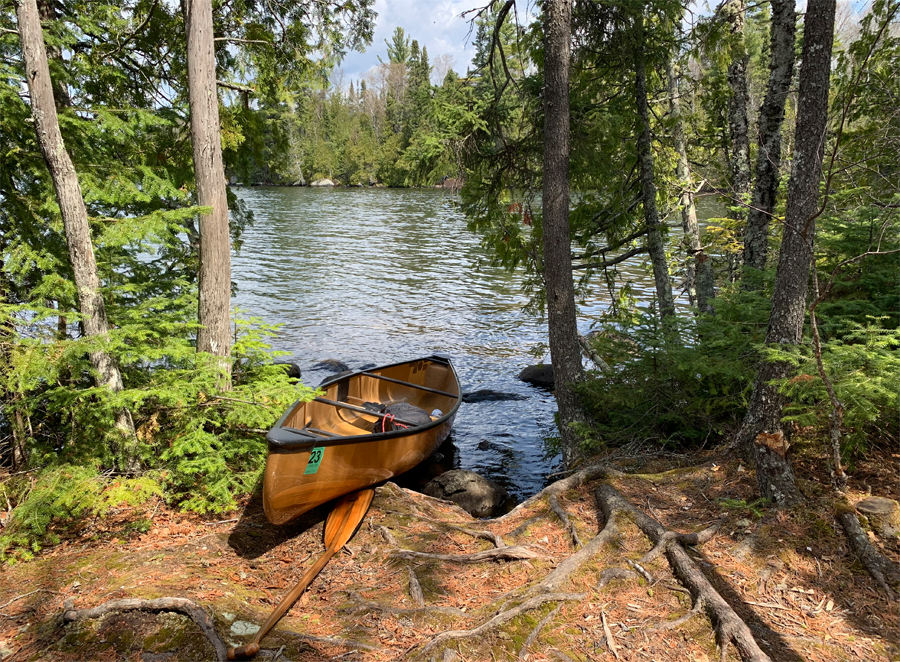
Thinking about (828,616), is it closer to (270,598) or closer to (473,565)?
(473,565)

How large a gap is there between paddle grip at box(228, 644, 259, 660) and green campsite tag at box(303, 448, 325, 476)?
1.76 meters

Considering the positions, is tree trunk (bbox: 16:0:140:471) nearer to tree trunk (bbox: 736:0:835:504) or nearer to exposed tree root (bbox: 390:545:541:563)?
exposed tree root (bbox: 390:545:541:563)

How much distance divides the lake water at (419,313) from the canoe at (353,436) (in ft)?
3.51

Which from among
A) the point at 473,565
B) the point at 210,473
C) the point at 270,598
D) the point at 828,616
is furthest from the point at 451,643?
the point at 210,473

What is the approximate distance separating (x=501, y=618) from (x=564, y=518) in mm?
1452

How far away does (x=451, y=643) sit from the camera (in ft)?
10.7

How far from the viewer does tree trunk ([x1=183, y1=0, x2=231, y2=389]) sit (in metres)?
5.71

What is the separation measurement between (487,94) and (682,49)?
2.86m

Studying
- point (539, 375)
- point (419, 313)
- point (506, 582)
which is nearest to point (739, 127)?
point (539, 375)

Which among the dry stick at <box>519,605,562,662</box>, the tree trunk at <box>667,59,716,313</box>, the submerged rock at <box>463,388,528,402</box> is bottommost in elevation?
the submerged rock at <box>463,388,528,402</box>

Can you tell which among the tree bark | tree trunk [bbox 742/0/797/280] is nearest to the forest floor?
tree trunk [bbox 742/0/797/280]

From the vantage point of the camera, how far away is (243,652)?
325cm

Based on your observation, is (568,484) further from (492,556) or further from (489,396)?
(489,396)

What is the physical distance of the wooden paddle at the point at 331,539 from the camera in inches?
130
